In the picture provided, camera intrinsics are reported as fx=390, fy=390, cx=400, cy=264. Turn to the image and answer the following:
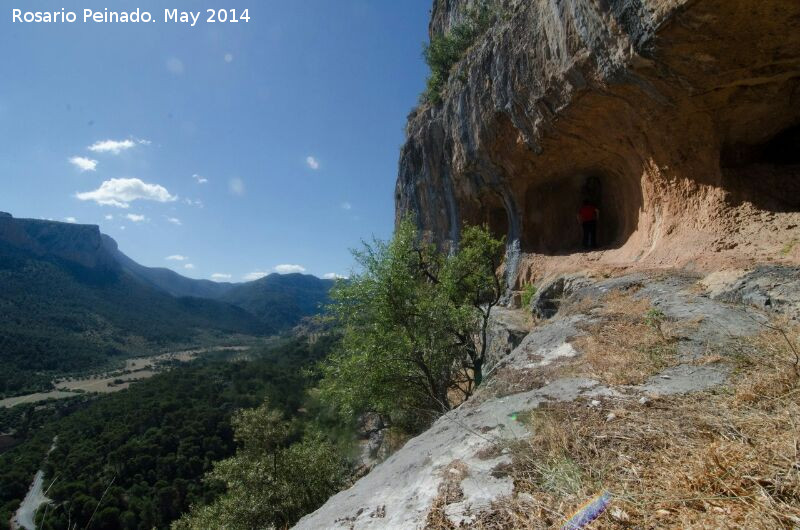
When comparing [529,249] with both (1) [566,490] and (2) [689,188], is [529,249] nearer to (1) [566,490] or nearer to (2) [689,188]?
(2) [689,188]

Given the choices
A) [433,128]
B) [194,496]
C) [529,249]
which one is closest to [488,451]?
[529,249]

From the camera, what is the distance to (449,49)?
18.2m

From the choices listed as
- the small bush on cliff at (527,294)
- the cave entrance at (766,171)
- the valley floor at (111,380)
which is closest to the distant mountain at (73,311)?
the valley floor at (111,380)

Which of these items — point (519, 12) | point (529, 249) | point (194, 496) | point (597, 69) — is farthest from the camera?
point (194, 496)

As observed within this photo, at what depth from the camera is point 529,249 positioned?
16125mm

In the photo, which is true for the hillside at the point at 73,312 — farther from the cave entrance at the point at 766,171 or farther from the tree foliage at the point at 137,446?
the cave entrance at the point at 766,171

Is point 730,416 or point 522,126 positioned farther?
point 522,126

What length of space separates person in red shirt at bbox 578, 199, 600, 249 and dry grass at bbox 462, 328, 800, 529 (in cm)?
1212

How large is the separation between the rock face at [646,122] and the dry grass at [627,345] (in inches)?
116

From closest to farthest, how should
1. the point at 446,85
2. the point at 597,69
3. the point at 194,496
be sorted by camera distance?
the point at 597,69
the point at 446,85
the point at 194,496

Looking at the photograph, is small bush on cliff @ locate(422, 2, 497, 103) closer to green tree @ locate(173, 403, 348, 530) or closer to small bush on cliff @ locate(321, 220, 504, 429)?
small bush on cliff @ locate(321, 220, 504, 429)

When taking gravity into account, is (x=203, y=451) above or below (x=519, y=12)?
below

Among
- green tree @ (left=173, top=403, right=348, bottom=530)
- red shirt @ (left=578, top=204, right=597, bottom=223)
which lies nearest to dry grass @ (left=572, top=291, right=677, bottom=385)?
red shirt @ (left=578, top=204, right=597, bottom=223)

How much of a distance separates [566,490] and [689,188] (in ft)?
32.6
